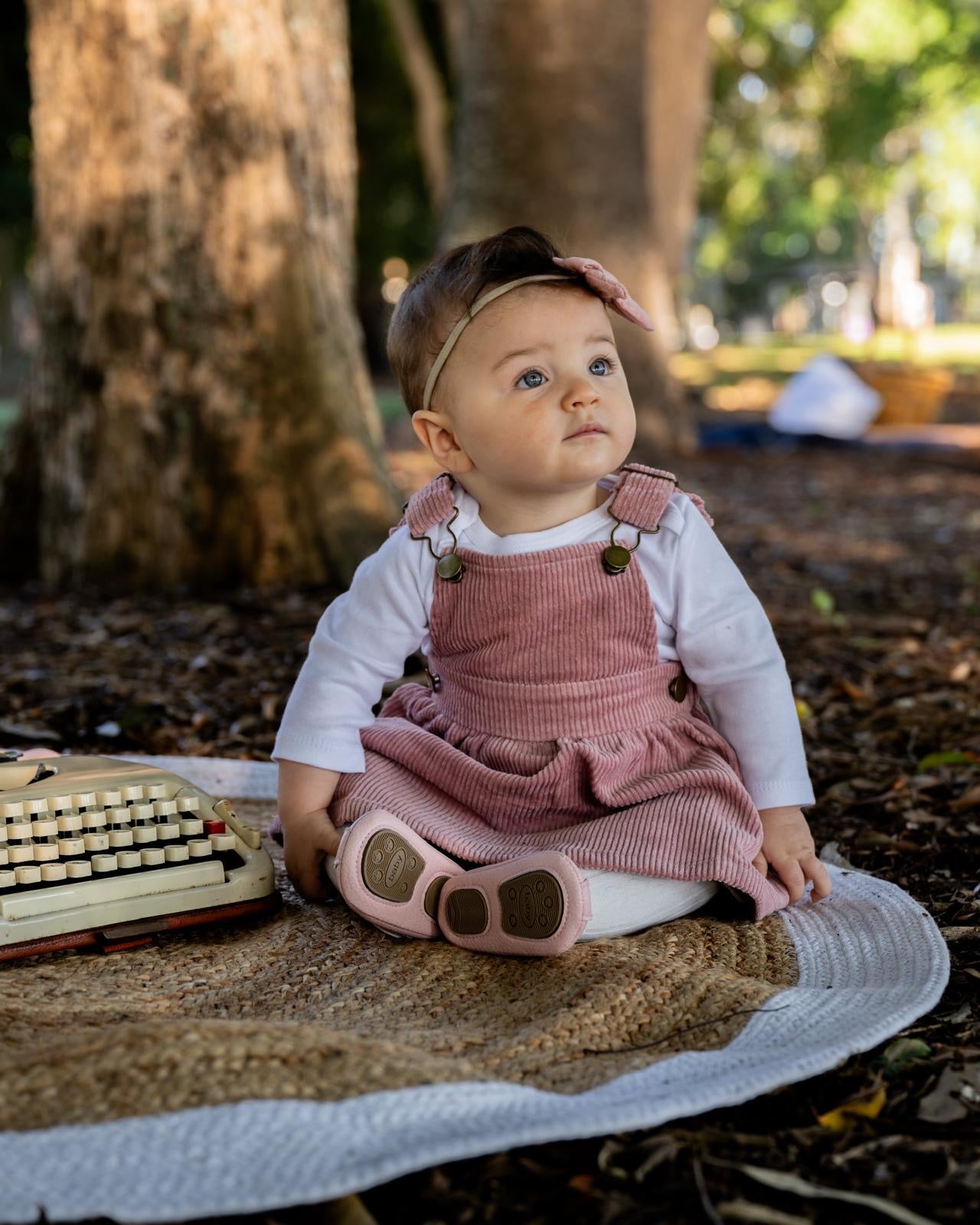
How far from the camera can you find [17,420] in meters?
5.18

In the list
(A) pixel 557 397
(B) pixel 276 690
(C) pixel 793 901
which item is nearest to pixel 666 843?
(C) pixel 793 901

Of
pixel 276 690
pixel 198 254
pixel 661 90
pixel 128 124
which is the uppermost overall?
pixel 661 90

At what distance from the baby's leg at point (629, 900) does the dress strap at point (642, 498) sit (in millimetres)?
629

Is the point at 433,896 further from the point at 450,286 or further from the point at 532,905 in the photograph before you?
the point at 450,286

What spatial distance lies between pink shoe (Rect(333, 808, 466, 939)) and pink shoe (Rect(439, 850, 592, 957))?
0.04 meters

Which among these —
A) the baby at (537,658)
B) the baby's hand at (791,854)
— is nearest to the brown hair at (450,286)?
the baby at (537,658)

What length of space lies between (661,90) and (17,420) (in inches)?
421

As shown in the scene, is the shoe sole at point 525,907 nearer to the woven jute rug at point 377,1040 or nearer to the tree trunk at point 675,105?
the woven jute rug at point 377,1040

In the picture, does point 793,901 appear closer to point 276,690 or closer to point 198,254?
point 276,690

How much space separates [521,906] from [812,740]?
1.62m

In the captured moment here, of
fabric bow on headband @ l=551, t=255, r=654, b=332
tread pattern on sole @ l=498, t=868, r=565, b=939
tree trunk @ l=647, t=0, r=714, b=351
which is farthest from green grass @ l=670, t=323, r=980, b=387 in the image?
tread pattern on sole @ l=498, t=868, r=565, b=939

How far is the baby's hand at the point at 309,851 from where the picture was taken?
2514 millimetres

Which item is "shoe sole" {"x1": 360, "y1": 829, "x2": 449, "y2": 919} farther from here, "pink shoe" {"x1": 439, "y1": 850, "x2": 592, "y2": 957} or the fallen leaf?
the fallen leaf

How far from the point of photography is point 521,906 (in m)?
2.21
